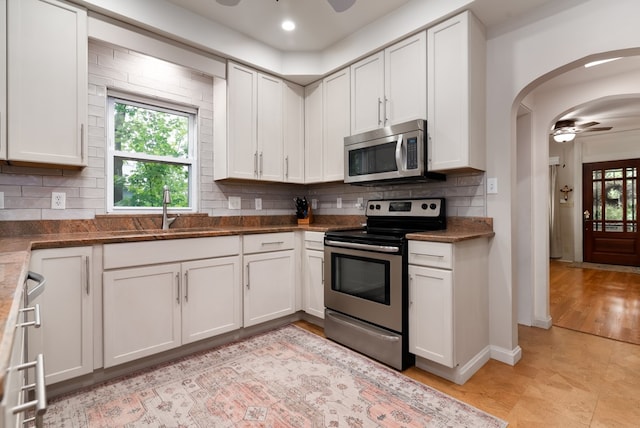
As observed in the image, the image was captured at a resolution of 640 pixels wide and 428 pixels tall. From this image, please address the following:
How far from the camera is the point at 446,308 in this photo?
203 cm

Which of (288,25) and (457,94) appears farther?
(288,25)

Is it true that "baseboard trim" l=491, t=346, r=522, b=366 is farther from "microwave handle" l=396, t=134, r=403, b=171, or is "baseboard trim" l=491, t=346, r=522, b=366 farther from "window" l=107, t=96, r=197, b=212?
"window" l=107, t=96, r=197, b=212

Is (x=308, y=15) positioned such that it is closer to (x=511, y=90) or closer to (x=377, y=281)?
(x=511, y=90)

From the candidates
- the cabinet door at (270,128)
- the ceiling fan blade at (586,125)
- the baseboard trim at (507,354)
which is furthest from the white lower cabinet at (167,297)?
the ceiling fan blade at (586,125)

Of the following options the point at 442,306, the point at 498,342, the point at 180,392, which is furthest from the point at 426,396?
the point at 180,392

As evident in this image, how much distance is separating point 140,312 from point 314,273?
1.41m

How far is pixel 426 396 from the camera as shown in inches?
75.0

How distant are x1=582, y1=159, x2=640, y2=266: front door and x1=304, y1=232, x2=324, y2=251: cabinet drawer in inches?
253

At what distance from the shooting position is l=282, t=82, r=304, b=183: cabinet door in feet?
11.2

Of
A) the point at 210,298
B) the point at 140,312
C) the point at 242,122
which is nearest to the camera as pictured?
the point at 140,312

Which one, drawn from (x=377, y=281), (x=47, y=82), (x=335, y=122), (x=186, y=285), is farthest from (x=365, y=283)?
(x=47, y=82)

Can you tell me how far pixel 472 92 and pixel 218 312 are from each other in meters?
2.50

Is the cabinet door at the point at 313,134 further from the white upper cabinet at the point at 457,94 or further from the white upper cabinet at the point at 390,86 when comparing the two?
the white upper cabinet at the point at 457,94

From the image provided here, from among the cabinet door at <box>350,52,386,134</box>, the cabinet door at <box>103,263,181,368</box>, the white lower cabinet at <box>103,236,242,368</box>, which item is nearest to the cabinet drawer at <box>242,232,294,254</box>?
the white lower cabinet at <box>103,236,242,368</box>
